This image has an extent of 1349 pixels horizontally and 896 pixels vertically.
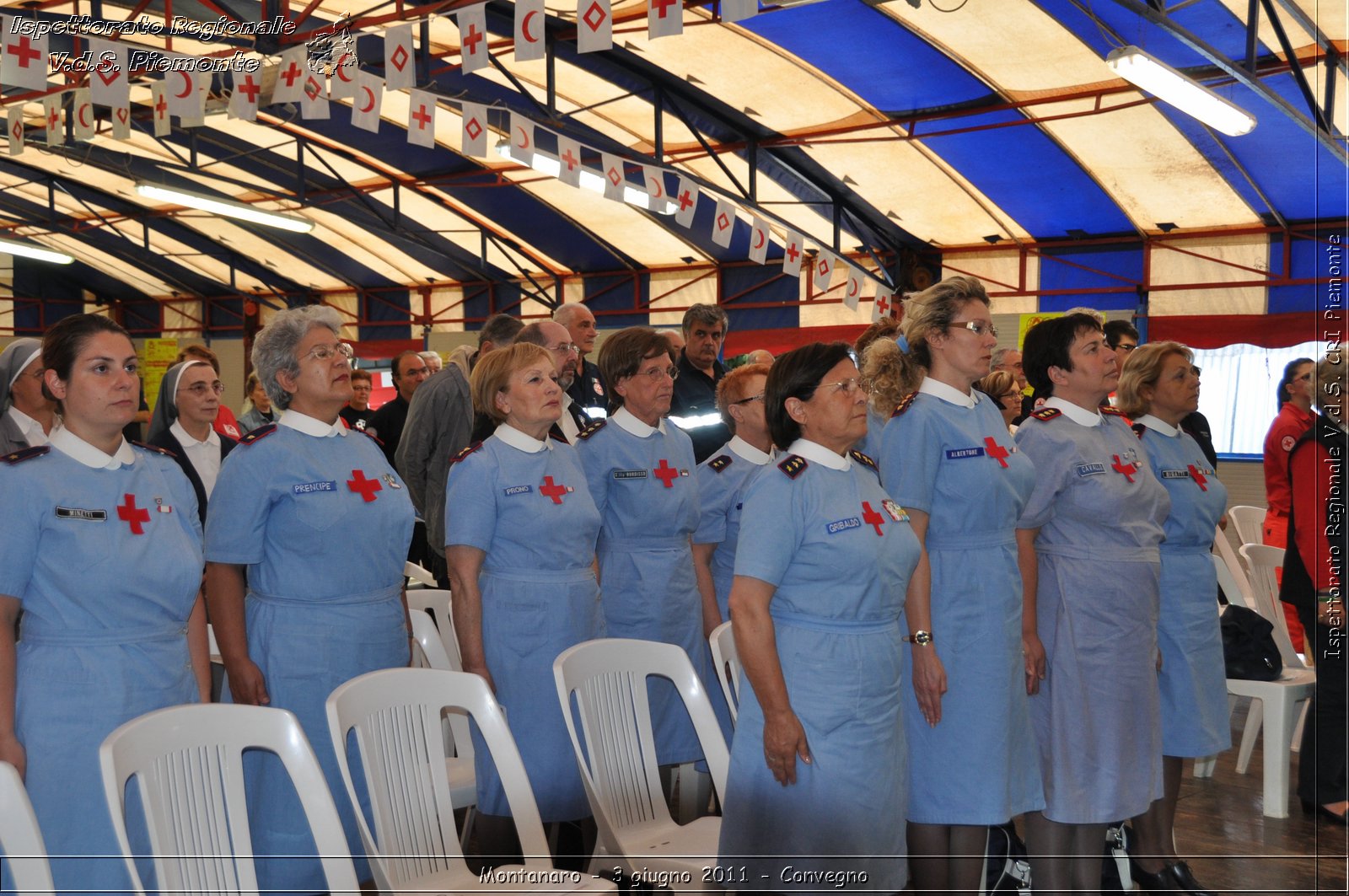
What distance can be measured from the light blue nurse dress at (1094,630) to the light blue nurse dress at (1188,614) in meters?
0.31

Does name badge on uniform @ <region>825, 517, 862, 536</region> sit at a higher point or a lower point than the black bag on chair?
higher

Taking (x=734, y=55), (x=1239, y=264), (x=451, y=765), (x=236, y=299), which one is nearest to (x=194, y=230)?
(x=236, y=299)

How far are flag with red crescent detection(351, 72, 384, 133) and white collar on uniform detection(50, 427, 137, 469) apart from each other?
458 centimetres

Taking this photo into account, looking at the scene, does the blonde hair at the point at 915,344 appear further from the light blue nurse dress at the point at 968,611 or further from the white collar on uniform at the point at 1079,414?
the white collar on uniform at the point at 1079,414

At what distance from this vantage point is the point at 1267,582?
15.2 feet

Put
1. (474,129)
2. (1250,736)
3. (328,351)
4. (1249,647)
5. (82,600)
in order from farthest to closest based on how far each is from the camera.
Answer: (474,129) < (1250,736) < (1249,647) < (328,351) < (82,600)

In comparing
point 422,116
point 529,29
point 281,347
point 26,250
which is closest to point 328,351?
point 281,347

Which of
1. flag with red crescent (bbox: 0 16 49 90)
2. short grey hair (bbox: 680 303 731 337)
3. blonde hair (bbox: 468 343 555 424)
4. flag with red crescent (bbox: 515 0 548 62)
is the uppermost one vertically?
flag with red crescent (bbox: 515 0 548 62)

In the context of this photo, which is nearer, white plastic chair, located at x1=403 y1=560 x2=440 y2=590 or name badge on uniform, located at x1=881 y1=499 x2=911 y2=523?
name badge on uniform, located at x1=881 y1=499 x2=911 y2=523

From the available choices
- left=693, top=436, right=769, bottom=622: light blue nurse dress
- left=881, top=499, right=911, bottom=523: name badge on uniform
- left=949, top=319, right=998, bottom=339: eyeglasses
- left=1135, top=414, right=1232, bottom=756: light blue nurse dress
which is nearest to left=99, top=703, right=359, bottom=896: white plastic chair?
left=881, top=499, right=911, bottom=523: name badge on uniform

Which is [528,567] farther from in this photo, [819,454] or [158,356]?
[158,356]

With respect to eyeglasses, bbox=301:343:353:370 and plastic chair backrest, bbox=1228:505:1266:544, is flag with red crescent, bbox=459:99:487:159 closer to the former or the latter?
eyeglasses, bbox=301:343:353:370

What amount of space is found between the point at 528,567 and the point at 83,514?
3.38 feet

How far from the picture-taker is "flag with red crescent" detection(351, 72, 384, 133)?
6.44 metres
